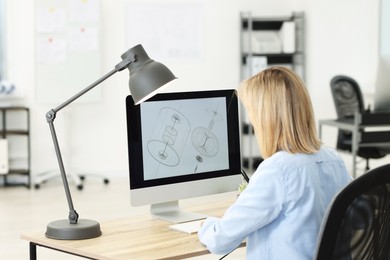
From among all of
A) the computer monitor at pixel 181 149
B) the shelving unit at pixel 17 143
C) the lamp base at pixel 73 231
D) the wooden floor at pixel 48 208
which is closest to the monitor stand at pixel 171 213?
the computer monitor at pixel 181 149

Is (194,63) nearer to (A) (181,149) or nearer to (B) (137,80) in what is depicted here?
(A) (181,149)

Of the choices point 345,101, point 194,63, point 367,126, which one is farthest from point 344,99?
point 194,63

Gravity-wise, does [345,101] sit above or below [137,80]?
below

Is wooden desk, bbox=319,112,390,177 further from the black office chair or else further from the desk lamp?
the desk lamp

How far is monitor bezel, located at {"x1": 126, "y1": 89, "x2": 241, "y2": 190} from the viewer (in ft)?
8.39

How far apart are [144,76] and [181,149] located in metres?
0.59

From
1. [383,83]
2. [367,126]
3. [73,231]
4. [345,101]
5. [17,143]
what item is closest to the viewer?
[73,231]

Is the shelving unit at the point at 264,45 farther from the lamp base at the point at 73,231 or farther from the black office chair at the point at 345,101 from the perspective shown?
the lamp base at the point at 73,231

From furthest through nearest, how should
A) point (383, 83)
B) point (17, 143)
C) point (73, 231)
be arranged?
point (17, 143) → point (383, 83) → point (73, 231)

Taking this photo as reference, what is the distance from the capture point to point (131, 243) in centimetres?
226

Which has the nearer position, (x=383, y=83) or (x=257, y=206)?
(x=257, y=206)

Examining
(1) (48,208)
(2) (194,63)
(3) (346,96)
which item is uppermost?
(2) (194,63)

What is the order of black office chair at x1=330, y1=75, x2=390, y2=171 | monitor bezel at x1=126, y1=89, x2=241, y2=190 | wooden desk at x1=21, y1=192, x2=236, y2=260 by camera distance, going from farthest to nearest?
black office chair at x1=330, y1=75, x2=390, y2=171 < monitor bezel at x1=126, y1=89, x2=241, y2=190 < wooden desk at x1=21, y1=192, x2=236, y2=260

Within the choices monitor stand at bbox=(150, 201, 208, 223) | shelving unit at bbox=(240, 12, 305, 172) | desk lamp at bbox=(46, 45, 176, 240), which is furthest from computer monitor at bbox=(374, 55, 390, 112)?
desk lamp at bbox=(46, 45, 176, 240)
